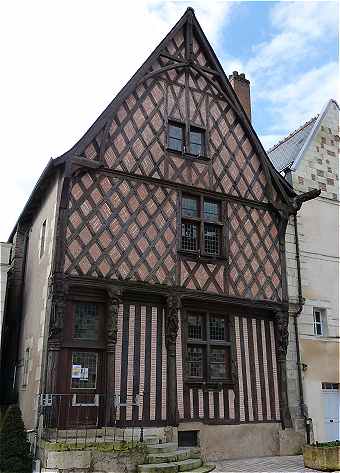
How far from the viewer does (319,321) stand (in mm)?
11859

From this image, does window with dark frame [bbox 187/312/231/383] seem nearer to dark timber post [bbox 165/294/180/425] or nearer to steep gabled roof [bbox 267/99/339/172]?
dark timber post [bbox 165/294/180/425]

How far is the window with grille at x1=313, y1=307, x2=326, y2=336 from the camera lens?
11.8 m

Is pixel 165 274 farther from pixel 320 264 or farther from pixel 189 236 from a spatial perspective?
pixel 320 264

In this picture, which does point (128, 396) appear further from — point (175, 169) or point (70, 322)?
point (175, 169)

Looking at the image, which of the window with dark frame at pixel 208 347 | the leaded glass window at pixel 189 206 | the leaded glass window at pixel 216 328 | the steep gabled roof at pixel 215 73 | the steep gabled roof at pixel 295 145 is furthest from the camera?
the steep gabled roof at pixel 295 145

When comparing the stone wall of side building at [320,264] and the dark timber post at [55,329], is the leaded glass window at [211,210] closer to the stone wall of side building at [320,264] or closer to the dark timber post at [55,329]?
the stone wall of side building at [320,264]

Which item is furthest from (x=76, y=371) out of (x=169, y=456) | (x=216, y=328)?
(x=216, y=328)

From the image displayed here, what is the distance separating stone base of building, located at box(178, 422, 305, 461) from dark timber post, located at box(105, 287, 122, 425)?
1.48 meters

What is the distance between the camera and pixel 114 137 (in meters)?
9.81

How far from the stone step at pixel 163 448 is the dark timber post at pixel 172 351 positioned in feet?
2.81

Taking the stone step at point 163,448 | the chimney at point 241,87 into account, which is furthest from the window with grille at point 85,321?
the chimney at point 241,87

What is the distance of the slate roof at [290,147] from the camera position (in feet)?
43.9

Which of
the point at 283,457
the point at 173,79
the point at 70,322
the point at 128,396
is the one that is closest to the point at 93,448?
the point at 128,396

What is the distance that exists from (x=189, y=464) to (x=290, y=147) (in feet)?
32.0
